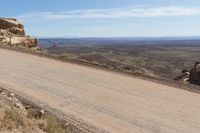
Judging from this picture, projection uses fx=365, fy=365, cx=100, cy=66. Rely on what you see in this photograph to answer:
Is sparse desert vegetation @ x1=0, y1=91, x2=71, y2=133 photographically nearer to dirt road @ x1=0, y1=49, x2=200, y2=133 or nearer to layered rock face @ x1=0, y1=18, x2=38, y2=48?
dirt road @ x1=0, y1=49, x2=200, y2=133

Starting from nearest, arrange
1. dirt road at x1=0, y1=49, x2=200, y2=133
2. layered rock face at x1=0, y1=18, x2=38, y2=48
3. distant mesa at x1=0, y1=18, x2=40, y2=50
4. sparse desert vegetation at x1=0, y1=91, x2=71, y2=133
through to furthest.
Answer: sparse desert vegetation at x1=0, y1=91, x2=71, y2=133 < dirt road at x1=0, y1=49, x2=200, y2=133 < distant mesa at x1=0, y1=18, x2=40, y2=50 < layered rock face at x1=0, y1=18, x2=38, y2=48

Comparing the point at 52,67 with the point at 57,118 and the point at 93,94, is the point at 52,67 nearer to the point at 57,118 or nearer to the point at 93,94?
the point at 93,94

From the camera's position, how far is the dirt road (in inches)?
429

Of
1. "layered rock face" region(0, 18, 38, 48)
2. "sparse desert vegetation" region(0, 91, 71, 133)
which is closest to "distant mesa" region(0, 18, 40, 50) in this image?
"layered rock face" region(0, 18, 38, 48)

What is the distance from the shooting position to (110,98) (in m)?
13.5

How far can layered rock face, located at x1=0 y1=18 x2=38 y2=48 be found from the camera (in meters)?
37.5

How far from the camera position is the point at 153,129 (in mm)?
10383

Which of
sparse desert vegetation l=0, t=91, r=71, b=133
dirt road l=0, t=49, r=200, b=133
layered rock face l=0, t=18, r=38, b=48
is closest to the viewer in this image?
sparse desert vegetation l=0, t=91, r=71, b=133

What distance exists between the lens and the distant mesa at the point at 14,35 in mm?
37353

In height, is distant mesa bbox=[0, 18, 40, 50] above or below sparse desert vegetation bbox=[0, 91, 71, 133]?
above

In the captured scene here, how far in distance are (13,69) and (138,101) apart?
844 cm

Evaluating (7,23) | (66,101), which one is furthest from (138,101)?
(7,23)

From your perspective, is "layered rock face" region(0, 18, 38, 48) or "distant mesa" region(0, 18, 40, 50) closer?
"distant mesa" region(0, 18, 40, 50)

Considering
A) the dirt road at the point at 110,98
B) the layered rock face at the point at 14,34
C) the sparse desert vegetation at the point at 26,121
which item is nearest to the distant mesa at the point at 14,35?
the layered rock face at the point at 14,34
